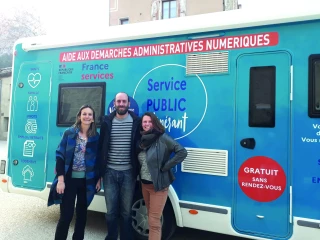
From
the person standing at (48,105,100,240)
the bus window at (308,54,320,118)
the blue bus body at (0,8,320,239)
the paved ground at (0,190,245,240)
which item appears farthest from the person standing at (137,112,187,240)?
the bus window at (308,54,320,118)

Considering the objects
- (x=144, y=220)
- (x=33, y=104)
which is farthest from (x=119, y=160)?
(x=33, y=104)

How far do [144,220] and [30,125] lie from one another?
2125 mm

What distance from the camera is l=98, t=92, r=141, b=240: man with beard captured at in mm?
3484

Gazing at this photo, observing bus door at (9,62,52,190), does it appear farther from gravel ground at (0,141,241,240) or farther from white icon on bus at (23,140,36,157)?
gravel ground at (0,141,241,240)

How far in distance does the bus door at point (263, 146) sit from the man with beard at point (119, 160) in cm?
113

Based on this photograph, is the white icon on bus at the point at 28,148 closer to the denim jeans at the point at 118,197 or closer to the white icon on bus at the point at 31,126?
the white icon on bus at the point at 31,126

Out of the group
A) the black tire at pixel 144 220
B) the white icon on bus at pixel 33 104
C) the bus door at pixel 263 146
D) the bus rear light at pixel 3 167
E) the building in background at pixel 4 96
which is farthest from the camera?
the building in background at pixel 4 96

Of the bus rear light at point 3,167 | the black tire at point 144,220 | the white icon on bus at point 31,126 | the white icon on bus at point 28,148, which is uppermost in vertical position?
the white icon on bus at point 31,126

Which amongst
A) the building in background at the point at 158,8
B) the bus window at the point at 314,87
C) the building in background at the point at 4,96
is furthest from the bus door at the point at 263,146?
the building in background at the point at 4,96

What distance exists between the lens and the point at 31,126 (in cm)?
455

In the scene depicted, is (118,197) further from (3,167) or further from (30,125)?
(3,167)

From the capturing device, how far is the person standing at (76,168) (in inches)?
132

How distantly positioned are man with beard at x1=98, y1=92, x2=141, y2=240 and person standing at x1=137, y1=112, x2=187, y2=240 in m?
0.16

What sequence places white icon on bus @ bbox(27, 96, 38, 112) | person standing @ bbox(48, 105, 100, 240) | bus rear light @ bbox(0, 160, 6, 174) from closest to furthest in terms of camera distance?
person standing @ bbox(48, 105, 100, 240)
white icon on bus @ bbox(27, 96, 38, 112)
bus rear light @ bbox(0, 160, 6, 174)
